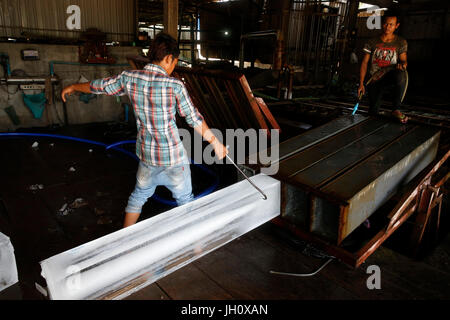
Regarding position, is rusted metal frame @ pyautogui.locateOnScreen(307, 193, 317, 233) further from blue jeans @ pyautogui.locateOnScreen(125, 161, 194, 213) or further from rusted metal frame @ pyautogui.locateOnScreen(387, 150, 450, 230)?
blue jeans @ pyautogui.locateOnScreen(125, 161, 194, 213)

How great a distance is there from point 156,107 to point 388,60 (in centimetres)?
431

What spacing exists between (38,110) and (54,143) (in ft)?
5.61

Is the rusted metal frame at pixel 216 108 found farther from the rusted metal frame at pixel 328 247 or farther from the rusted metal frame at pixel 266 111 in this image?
the rusted metal frame at pixel 328 247

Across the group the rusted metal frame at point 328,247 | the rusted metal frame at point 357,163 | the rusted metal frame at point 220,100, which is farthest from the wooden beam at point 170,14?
the rusted metal frame at point 328,247

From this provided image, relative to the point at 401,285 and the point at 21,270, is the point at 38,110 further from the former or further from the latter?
the point at 401,285

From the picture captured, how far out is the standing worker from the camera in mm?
5086

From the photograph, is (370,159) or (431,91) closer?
(370,159)

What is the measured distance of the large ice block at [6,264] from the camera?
1716 mm

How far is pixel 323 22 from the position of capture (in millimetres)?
12297

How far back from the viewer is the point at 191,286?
2818 millimetres

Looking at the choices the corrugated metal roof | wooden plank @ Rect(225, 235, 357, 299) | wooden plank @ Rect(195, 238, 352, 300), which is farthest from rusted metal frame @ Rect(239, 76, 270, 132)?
the corrugated metal roof

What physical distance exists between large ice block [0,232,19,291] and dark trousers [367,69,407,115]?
4.98m

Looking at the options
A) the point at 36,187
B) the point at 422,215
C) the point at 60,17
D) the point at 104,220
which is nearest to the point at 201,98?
the point at 104,220

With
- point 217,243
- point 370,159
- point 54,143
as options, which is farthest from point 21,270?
point 54,143
